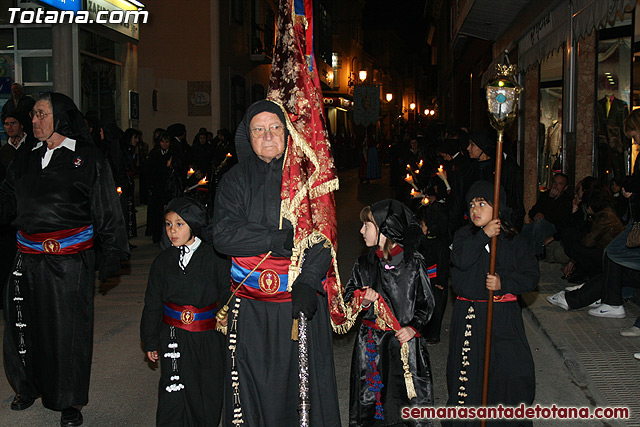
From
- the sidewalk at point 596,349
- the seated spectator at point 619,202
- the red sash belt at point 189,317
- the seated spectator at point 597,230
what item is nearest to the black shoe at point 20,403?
the red sash belt at point 189,317

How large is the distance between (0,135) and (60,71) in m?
1.87

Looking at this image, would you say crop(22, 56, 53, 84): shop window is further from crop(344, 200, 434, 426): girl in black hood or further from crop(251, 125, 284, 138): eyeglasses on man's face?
crop(251, 125, 284, 138): eyeglasses on man's face

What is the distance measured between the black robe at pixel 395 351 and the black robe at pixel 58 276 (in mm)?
1984

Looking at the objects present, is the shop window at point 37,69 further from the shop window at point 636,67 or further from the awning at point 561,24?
the shop window at point 636,67

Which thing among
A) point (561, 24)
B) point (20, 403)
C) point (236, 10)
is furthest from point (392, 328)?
point (236, 10)

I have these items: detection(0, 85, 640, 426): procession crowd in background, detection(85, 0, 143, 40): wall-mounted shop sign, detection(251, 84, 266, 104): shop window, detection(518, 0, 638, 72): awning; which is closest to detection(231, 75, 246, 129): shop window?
detection(251, 84, 266, 104): shop window

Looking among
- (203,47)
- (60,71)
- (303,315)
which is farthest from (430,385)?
(203,47)

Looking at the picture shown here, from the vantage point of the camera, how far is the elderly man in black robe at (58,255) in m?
4.98

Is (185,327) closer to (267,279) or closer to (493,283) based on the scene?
(267,279)

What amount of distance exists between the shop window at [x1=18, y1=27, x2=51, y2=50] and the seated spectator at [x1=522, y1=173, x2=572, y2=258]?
11079 mm

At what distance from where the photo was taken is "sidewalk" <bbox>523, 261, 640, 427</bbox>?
17.7ft

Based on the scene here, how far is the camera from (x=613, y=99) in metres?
9.73

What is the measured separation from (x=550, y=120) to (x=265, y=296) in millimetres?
10552

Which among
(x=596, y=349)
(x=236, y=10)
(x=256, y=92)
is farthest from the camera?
(x=256, y=92)
